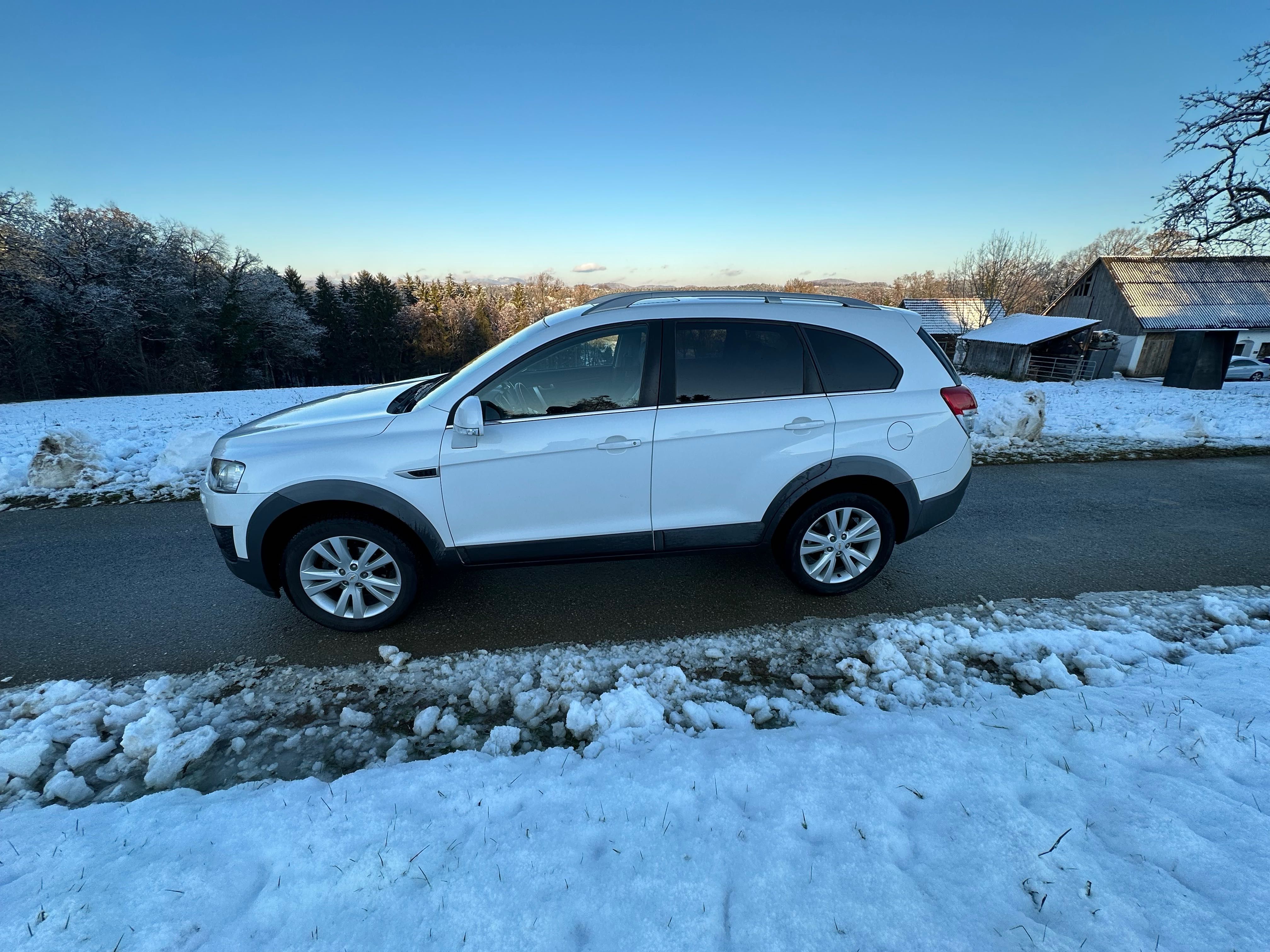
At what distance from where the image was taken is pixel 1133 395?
17344mm

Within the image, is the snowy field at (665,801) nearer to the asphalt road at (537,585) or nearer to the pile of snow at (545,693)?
the pile of snow at (545,693)

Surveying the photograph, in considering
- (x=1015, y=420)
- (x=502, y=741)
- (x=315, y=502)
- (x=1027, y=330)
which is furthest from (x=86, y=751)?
(x=1027, y=330)

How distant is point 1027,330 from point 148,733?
35.1 metres

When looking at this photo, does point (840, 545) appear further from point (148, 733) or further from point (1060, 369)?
point (1060, 369)

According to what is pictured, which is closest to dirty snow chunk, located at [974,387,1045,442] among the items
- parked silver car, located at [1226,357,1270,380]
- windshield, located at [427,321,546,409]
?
windshield, located at [427,321,546,409]

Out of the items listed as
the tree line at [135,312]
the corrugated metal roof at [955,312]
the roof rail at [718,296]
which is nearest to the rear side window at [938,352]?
the roof rail at [718,296]

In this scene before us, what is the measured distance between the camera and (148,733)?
8.55 feet

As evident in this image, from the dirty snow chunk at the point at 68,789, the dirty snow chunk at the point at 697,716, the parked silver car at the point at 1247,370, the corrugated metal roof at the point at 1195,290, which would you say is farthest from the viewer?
the corrugated metal roof at the point at 1195,290

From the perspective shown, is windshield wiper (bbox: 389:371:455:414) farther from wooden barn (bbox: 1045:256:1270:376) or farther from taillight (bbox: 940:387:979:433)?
wooden barn (bbox: 1045:256:1270:376)

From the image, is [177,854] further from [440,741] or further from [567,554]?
[567,554]

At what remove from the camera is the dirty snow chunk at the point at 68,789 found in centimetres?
230

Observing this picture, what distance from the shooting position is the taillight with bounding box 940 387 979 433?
3.78 metres

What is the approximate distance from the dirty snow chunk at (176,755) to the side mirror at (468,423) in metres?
1.82

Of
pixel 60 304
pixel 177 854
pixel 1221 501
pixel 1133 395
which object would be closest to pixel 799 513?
pixel 177 854
